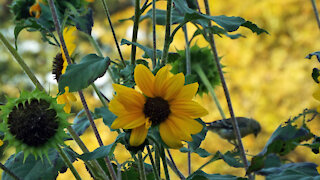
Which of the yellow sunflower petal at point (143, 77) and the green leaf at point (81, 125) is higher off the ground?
the green leaf at point (81, 125)

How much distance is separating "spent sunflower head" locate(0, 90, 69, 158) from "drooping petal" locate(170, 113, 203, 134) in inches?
3.5

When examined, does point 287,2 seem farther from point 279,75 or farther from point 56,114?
point 56,114

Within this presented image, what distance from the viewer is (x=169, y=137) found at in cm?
35

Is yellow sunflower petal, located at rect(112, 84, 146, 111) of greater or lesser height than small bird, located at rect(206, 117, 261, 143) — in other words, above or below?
below

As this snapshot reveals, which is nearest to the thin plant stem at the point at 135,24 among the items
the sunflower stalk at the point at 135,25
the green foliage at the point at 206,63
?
the sunflower stalk at the point at 135,25

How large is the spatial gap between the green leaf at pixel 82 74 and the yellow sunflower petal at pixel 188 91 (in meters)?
0.07

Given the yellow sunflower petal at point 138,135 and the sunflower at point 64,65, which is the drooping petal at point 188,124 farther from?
the sunflower at point 64,65

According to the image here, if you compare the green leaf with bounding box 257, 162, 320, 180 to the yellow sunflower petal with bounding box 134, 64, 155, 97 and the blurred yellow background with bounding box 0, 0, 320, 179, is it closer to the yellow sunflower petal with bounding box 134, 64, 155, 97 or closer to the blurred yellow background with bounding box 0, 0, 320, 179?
the yellow sunflower petal with bounding box 134, 64, 155, 97

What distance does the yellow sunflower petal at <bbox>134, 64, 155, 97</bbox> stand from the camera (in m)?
0.36

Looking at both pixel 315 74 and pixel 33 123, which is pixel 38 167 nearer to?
pixel 33 123

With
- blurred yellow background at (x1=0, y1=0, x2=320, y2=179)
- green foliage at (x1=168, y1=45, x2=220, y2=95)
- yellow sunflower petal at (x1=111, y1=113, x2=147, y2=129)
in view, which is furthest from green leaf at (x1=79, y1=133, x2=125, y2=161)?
blurred yellow background at (x1=0, y1=0, x2=320, y2=179)

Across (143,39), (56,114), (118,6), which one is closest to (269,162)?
(56,114)

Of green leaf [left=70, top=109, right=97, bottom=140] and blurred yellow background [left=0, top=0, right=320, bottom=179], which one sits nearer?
green leaf [left=70, top=109, right=97, bottom=140]

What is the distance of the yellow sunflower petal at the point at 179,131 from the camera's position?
1.17 feet
